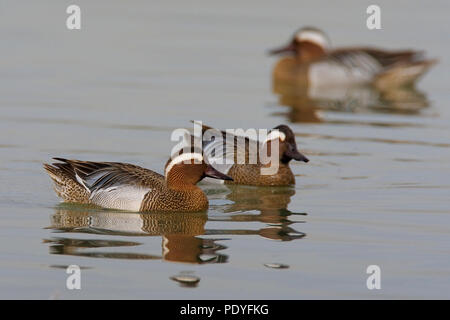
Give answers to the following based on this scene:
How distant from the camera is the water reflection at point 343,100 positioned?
19.4 meters

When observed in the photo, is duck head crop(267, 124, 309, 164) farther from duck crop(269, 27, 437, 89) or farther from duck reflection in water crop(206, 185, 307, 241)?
duck crop(269, 27, 437, 89)

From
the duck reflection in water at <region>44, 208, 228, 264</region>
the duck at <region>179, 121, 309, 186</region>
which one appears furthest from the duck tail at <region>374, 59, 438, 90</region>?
the duck reflection in water at <region>44, 208, 228, 264</region>

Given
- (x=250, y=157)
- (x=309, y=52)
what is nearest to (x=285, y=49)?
(x=309, y=52)

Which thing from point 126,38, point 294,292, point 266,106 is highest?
point 126,38

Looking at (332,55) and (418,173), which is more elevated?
(332,55)

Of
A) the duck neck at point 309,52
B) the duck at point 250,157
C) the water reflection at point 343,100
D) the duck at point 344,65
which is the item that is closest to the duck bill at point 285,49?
the duck at point 344,65

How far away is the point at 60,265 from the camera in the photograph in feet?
32.4

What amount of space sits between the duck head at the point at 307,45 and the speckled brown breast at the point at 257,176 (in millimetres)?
8445

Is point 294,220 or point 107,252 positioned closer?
point 107,252

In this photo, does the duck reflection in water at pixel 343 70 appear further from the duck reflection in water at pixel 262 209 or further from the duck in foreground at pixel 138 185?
the duck in foreground at pixel 138 185

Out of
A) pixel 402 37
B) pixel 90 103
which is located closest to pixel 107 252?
pixel 90 103

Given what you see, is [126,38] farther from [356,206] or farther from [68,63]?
[356,206]

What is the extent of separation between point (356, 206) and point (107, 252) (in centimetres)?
353

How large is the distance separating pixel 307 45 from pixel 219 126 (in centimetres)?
628
